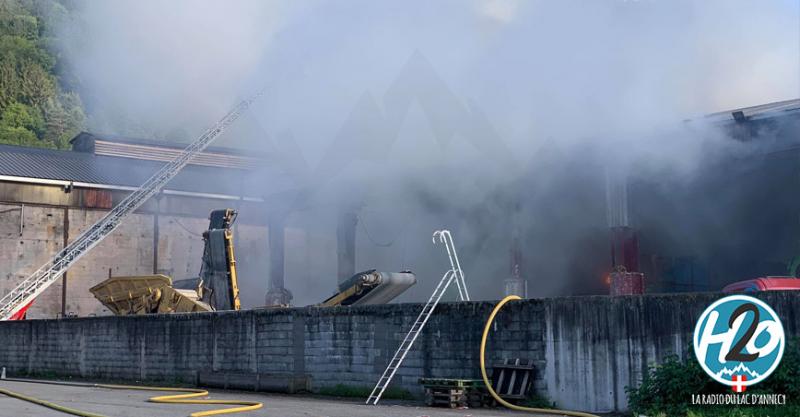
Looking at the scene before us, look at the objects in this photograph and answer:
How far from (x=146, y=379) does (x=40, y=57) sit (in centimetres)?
10357

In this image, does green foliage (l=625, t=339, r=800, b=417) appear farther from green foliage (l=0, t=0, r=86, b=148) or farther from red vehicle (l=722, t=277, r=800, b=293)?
green foliage (l=0, t=0, r=86, b=148)

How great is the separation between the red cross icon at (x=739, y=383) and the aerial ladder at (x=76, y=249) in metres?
33.1

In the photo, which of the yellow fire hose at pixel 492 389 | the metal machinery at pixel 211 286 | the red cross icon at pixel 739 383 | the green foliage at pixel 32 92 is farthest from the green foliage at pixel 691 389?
the green foliage at pixel 32 92

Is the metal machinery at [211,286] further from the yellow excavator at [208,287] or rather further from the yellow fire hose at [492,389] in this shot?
the yellow fire hose at [492,389]

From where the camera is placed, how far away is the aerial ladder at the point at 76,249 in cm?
4025

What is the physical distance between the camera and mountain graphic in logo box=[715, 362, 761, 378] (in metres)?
12.5

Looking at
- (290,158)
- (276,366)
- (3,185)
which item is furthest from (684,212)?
(3,185)

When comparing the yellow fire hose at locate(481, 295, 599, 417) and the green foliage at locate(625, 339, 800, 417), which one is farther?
the yellow fire hose at locate(481, 295, 599, 417)

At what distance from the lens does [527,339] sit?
1602 cm

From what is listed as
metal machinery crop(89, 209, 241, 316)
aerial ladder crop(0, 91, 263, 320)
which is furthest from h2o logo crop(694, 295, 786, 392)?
aerial ladder crop(0, 91, 263, 320)

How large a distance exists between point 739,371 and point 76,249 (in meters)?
35.8

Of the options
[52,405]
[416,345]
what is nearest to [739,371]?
[416,345]

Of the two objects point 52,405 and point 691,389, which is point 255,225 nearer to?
point 52,405

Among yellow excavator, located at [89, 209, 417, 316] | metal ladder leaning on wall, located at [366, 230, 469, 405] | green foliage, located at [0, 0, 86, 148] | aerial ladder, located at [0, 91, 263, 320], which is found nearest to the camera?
metal ladder leaning on wall, located at [366, 230, 469, 405]
